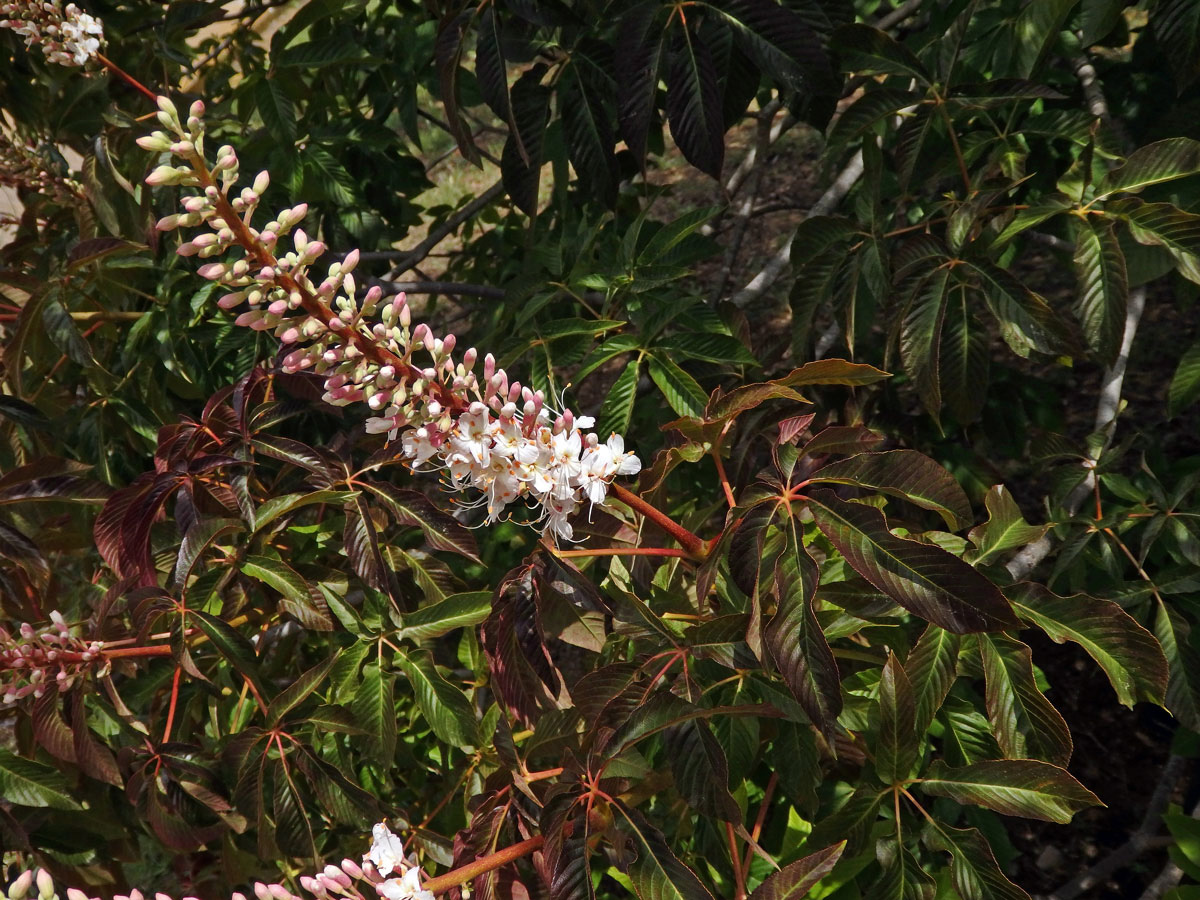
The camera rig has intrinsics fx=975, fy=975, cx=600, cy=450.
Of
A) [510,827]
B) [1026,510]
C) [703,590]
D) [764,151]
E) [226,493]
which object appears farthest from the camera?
[1026,510]

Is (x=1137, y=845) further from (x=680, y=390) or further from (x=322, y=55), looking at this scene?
(x=322, y=55)

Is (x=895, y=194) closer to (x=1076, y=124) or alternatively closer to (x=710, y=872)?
(x=1076, y=124)

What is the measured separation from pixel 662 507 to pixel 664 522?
0.37 meters

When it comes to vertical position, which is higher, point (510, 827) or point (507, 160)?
point (507, 160)

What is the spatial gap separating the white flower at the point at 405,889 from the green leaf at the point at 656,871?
0.93ft

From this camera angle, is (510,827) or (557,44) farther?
(557,44)

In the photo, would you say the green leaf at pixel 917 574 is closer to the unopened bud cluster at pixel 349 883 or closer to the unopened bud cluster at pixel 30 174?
the unopened bud cluster at pixel 349 883

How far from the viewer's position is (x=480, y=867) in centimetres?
129

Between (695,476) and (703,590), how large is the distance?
3.72ft

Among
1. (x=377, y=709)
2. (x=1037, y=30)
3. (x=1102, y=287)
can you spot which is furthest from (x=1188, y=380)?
(x=377, y=709)

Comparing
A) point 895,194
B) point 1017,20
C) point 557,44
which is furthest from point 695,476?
point 1017,20

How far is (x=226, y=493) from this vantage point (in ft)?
5.91

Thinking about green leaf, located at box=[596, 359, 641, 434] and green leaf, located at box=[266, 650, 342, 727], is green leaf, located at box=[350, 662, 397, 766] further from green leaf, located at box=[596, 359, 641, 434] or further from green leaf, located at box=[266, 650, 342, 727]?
green leaf, located at box=[596, 359, 641, 434]

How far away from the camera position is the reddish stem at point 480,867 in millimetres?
1224
